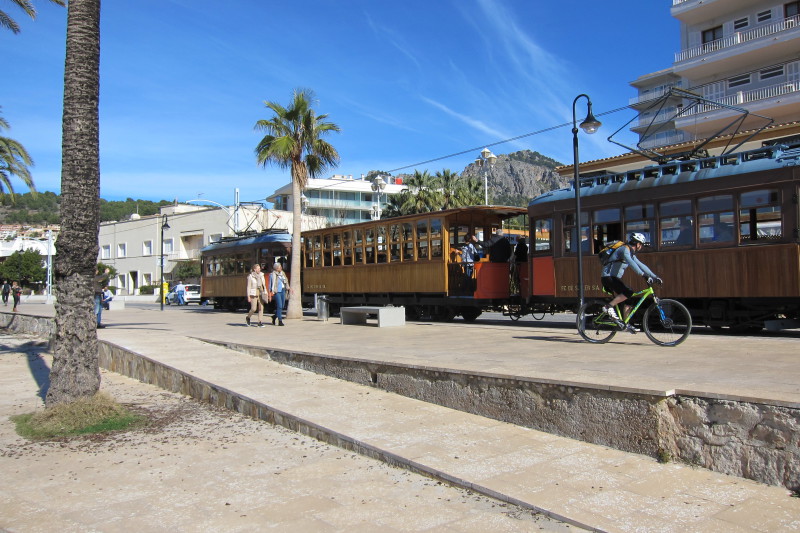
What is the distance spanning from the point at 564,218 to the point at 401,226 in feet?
17.1

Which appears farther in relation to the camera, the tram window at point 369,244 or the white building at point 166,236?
the white building at point 166,236

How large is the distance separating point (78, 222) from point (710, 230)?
34.7 ft

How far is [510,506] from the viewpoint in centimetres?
432

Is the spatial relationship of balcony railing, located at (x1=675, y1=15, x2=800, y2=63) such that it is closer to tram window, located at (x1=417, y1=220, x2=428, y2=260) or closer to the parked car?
tram window, located at (x1=417, y1=220, x2=428, y2=260)

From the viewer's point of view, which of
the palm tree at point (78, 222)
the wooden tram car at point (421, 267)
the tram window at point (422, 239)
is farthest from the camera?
the tram window at point (422, 239)

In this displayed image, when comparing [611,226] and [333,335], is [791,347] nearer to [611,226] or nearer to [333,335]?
[611,226]

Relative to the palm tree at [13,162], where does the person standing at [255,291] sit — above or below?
below

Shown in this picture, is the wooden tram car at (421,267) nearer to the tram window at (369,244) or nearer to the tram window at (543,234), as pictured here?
the tram window at (369,244)

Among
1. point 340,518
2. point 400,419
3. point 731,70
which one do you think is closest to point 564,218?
point 400,419

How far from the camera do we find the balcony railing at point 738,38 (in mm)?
29766

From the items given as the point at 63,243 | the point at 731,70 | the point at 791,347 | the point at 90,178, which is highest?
the point at 731,70

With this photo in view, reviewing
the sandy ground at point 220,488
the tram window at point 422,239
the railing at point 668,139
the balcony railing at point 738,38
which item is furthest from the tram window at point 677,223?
the railing at point 668,139

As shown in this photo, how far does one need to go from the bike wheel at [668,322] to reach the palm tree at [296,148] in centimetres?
1270

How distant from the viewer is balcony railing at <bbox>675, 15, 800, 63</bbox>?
29.8m
